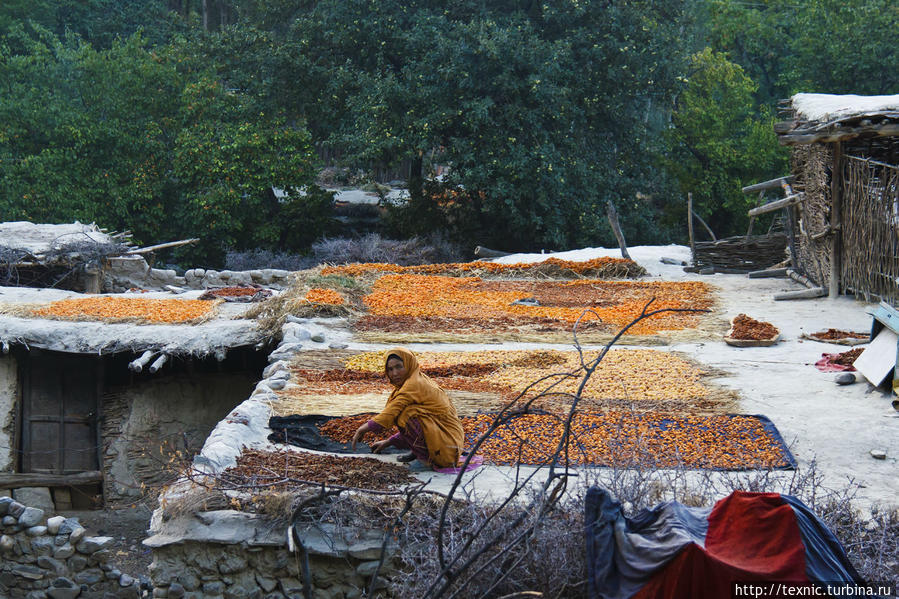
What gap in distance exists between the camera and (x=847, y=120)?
10.6 metres

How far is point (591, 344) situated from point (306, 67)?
1526 cm

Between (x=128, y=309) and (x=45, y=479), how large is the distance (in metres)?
2.29

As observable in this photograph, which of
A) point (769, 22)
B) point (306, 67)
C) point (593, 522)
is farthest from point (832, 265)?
point (769, 22)

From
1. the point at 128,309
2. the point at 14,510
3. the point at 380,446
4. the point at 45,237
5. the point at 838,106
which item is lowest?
the point at 14,510

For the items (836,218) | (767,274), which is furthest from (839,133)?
(767,274)

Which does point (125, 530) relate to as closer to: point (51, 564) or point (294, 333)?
point (51, 564)

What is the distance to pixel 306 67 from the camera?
2272 cm

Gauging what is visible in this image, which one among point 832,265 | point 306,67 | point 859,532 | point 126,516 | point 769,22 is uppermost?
point 769,22

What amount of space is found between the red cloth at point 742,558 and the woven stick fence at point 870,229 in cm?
723

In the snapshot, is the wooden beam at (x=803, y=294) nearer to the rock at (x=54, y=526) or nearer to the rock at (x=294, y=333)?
the rock at (x=294, y=333)

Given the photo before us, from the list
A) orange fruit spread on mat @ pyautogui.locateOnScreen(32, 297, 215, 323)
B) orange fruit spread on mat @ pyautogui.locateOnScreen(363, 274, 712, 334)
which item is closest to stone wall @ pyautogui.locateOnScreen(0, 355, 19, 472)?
orange fruit spread on mat @ pyautogui.locateOnScreen(32, 297, 215, 323)

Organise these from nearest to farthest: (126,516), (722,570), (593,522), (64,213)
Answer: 1. (722,570)
2. (593,522)
3. (126,516)
4. (64,213)

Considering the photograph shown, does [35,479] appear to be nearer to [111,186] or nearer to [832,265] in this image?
[832,265]

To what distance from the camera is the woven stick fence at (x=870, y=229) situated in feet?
34.7
